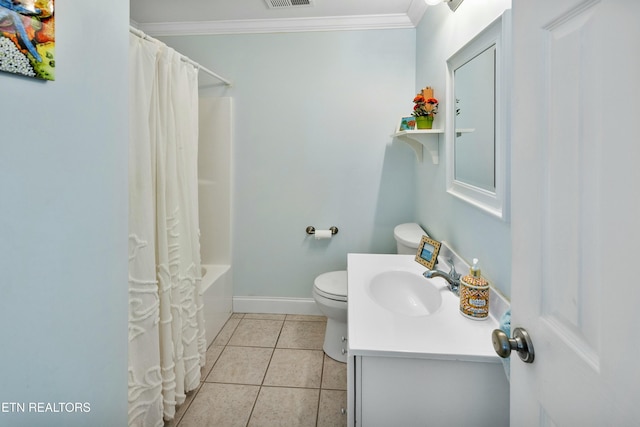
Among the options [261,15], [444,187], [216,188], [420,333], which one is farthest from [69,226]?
[261,15]

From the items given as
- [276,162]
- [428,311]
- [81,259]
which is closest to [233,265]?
[276,162]

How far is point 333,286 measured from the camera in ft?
7.16

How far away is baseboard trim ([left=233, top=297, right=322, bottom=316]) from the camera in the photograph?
2787 millimetres

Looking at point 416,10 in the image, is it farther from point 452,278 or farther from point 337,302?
point 337,302

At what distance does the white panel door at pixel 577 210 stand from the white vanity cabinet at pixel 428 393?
26cm

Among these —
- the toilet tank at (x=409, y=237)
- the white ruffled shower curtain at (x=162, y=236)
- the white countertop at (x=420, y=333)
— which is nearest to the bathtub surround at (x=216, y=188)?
the white ruffled shower curtain at (x=162, y=236)

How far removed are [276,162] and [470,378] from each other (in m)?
2.05

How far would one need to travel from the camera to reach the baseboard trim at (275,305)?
9.14 ft

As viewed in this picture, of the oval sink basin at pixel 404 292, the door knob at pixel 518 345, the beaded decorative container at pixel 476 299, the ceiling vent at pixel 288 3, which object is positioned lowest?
the oval sink basin at pixel 404 292

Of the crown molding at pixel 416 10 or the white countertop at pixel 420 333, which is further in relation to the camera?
the crown molding at pixel 416 10

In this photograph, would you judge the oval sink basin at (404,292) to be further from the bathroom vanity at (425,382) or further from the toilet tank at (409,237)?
the bathroom vanity at (425,382)

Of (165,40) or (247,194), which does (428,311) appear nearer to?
(247,194)

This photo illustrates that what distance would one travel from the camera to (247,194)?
107 inches

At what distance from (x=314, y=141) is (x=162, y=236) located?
1430 mm
